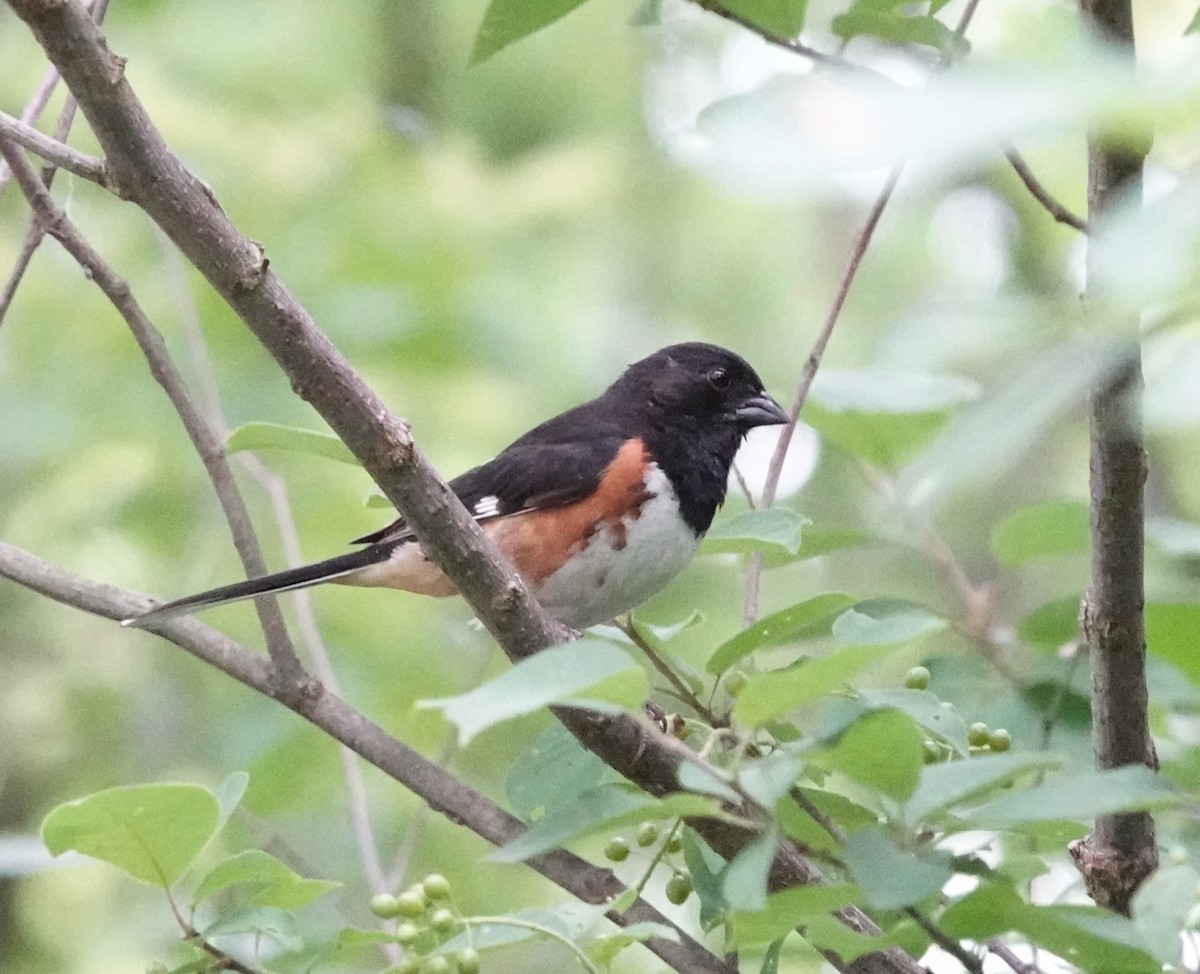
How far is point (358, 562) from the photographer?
2688 mm

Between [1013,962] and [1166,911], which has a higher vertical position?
[1166,911]

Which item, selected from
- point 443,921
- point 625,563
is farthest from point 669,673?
point 625,563

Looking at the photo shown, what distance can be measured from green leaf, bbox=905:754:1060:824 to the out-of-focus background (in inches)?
27.6

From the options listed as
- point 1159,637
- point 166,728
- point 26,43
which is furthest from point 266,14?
point 1159,637

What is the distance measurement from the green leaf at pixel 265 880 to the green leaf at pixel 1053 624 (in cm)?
97

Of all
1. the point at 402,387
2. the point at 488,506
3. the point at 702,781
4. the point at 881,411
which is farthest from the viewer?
the point at 402,387

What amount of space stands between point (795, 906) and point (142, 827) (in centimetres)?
58

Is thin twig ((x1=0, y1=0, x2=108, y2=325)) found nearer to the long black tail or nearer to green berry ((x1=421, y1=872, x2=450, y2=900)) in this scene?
the long black tail

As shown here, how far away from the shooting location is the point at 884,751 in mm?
994

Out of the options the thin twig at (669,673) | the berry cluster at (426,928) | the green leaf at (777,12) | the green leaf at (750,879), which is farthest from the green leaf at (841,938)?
the green leaf at (777,12)

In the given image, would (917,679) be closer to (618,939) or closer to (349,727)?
(618,939)

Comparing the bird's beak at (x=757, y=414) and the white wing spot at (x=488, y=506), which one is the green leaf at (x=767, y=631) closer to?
the white wing spot at (x=488, y=506)

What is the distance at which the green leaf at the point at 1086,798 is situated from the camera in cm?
94

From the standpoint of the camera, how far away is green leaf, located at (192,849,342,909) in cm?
132
